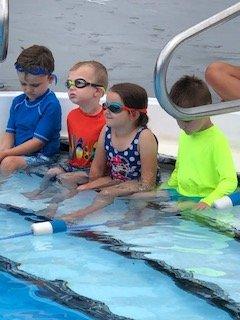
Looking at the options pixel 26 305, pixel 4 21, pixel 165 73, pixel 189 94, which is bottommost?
pixel 26 305

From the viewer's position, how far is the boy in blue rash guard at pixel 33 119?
567 centimetres

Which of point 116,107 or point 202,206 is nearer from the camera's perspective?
point 202,206

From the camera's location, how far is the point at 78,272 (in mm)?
3803

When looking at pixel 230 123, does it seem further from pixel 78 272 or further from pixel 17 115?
pixel 78 272

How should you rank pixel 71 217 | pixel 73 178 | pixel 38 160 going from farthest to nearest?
1. pixel 38 160
2. pixel 73 178
3. pixel 71 217

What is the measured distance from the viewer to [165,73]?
3184 mm

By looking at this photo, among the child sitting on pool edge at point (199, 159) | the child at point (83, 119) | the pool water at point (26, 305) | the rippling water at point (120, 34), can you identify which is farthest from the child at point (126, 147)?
the rippling water at point (120, 34)

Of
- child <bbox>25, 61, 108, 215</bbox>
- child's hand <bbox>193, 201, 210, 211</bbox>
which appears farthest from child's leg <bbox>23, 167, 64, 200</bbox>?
child's hand <bbox>193, 201, 210, 211</bbox>

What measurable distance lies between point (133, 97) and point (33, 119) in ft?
3.40

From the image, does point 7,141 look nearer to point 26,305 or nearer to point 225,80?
point 225,80

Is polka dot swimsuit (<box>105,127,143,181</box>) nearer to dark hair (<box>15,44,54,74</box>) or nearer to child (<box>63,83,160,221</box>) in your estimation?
child (<box>63,83,160,221</box>)

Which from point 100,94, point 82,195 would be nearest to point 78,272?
point 82,195

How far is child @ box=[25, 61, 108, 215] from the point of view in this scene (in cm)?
543

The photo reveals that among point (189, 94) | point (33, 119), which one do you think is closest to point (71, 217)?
point (189, 94)
